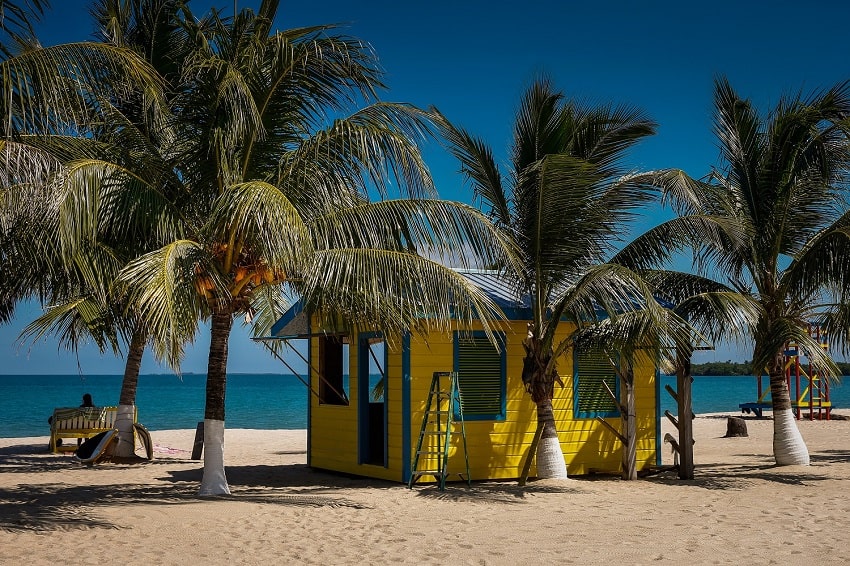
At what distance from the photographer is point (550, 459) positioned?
503 inches

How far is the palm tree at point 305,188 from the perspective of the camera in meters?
10.9

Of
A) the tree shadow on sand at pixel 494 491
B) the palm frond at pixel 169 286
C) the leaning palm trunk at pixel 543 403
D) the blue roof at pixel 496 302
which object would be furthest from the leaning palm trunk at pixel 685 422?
the palm frond at pixel 169 286

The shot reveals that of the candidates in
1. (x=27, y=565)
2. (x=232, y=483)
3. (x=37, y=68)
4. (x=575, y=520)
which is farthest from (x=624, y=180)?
(x=27, y=565)

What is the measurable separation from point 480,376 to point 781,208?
5.45m

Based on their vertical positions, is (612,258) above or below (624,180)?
below

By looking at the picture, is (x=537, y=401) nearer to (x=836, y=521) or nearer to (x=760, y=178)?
(x=836, y=521)

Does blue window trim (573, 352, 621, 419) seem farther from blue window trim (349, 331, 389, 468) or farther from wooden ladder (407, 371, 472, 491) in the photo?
blue window trim (349, 331, 389, 468)

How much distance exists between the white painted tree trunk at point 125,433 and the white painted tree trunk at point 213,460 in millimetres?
5836

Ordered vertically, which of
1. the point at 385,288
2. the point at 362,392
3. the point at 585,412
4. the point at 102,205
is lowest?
the point at 585,412

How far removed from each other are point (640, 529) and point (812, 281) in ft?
20.2

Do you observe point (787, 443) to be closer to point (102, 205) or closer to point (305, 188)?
point (305, 188)

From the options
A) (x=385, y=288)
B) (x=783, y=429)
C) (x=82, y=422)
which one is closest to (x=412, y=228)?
(x=385, y=288)

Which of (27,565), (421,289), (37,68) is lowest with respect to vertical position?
(27,565)

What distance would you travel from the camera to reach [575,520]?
9.92 m
